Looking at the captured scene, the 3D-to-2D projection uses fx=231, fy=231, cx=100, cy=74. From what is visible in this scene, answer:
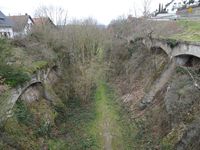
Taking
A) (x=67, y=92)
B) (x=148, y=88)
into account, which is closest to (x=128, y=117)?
(x=148, y=88)

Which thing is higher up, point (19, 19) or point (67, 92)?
point (19, 19)

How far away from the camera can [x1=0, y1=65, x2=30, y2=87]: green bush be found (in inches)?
675

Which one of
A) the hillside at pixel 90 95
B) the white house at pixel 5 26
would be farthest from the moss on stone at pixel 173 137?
the white house at pixel 5 26

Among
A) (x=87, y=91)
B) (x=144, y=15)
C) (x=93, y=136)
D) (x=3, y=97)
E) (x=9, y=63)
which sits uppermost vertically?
(x=144, y=15)

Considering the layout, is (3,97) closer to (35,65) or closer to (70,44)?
(35,65)

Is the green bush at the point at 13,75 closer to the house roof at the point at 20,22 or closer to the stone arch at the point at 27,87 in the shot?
the stone arch at the point at 27,87

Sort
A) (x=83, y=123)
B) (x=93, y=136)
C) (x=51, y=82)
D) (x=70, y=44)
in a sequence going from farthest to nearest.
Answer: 1. (x=70, y=44)
2. (x=51, y=82)
3. (x=83, y=123)
4. (x=93, y=136)

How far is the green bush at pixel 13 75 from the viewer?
17.1 metres

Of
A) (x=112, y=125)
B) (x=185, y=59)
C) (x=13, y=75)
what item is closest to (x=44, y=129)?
(x=13, y=75)

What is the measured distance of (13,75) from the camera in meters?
18.1

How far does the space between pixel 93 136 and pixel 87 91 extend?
7.88m

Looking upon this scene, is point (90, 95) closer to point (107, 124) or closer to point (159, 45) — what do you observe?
point (107, 124)

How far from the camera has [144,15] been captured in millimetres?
43906

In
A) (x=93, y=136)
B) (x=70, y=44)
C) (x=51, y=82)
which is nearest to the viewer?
(x=93, y=136)
